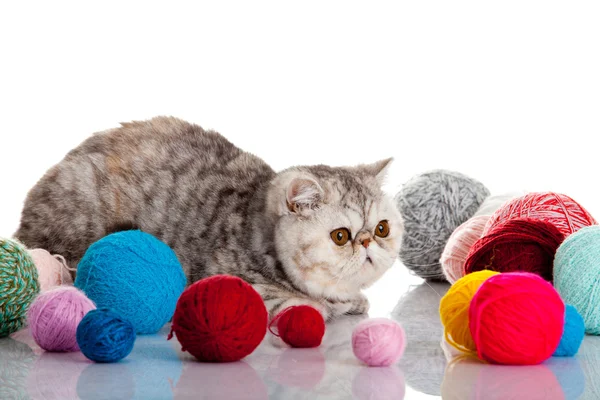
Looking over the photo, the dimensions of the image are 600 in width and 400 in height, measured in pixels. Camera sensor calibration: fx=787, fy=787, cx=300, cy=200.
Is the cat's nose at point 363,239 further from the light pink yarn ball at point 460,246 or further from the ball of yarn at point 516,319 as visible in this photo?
the light pink yarn ball at point 460,246

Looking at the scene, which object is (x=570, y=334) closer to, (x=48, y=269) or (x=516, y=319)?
(x=516, y=319)

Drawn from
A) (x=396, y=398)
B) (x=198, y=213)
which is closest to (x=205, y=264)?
(x=198, y=213)

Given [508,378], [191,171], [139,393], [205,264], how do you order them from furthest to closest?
[191,171]
[205,264]
[508,378]
[139,393]

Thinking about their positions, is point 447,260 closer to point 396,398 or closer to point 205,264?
point 205,264

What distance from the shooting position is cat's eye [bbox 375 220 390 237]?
7.70 feet

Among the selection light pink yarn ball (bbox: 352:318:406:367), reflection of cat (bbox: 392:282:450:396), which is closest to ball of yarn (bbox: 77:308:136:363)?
light pink yarn ball (bbox: 352:318:406:367)

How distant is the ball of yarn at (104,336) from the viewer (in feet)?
5.94

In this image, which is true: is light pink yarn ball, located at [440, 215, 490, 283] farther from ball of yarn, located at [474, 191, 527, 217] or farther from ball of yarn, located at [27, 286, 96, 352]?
ball of yarn, located at [27, 286, 96, 352]

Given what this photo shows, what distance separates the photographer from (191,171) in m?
2.62

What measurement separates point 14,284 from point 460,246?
1485 mm

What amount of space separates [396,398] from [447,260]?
49.3 inches

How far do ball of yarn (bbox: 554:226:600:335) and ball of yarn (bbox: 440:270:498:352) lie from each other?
32cm

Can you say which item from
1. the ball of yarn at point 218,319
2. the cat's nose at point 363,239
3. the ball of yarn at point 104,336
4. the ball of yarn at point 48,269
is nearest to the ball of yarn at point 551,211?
the cat's nose at point 363,239

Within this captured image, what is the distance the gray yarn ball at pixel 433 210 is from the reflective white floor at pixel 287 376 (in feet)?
3.23
